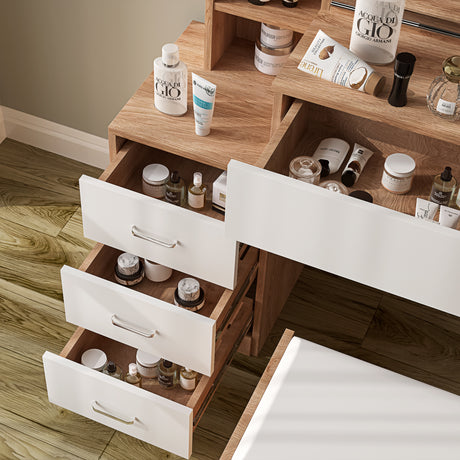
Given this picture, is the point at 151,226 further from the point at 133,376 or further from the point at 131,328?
the point at 133,376

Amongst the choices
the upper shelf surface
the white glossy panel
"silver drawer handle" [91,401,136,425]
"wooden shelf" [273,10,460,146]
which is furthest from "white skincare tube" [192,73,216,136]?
"silver drawer handle" [91,401,136,425]

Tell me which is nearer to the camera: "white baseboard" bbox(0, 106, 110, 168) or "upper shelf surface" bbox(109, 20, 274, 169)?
"upper shelf surface" bbox(109, 20, 274, 169)

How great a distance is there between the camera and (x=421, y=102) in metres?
1.53

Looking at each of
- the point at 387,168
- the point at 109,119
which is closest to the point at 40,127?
the point at 109,119

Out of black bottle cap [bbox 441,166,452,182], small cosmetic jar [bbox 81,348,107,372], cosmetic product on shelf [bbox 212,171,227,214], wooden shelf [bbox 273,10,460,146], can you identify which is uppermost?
wooden shelf [bbox 273,10,460,146]

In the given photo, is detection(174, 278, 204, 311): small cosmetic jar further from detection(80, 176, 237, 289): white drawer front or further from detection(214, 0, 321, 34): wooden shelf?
detection(214, 0, 321, 34): wooden shelf

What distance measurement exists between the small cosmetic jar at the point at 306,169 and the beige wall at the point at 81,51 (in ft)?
1.90

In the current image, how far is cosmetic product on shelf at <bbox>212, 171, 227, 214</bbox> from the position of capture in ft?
5.75

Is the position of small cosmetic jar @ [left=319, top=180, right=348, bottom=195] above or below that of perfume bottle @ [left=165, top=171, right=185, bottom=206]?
above

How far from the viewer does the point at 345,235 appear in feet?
4.90

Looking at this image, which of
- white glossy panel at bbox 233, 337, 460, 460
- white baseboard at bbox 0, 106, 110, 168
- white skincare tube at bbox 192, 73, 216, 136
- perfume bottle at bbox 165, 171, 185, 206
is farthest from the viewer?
white baseboard at bbox 0, 106, 110, 168

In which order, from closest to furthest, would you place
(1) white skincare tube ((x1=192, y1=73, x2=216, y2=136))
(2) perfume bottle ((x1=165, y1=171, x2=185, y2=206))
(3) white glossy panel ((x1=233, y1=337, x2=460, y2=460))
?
(3) white glossy panel ((x1=233, y1=337, x2=460, y2=460)) → (1) white skincare tube ((x1=192, y1=73, x2=216, y2=136)) → (2) perfume bottle ((x1=165, y1=171, x2=185, y2=206))

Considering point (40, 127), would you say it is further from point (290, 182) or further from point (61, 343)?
point (290, 182)

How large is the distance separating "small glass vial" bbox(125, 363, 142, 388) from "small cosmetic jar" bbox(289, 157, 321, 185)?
54cm
